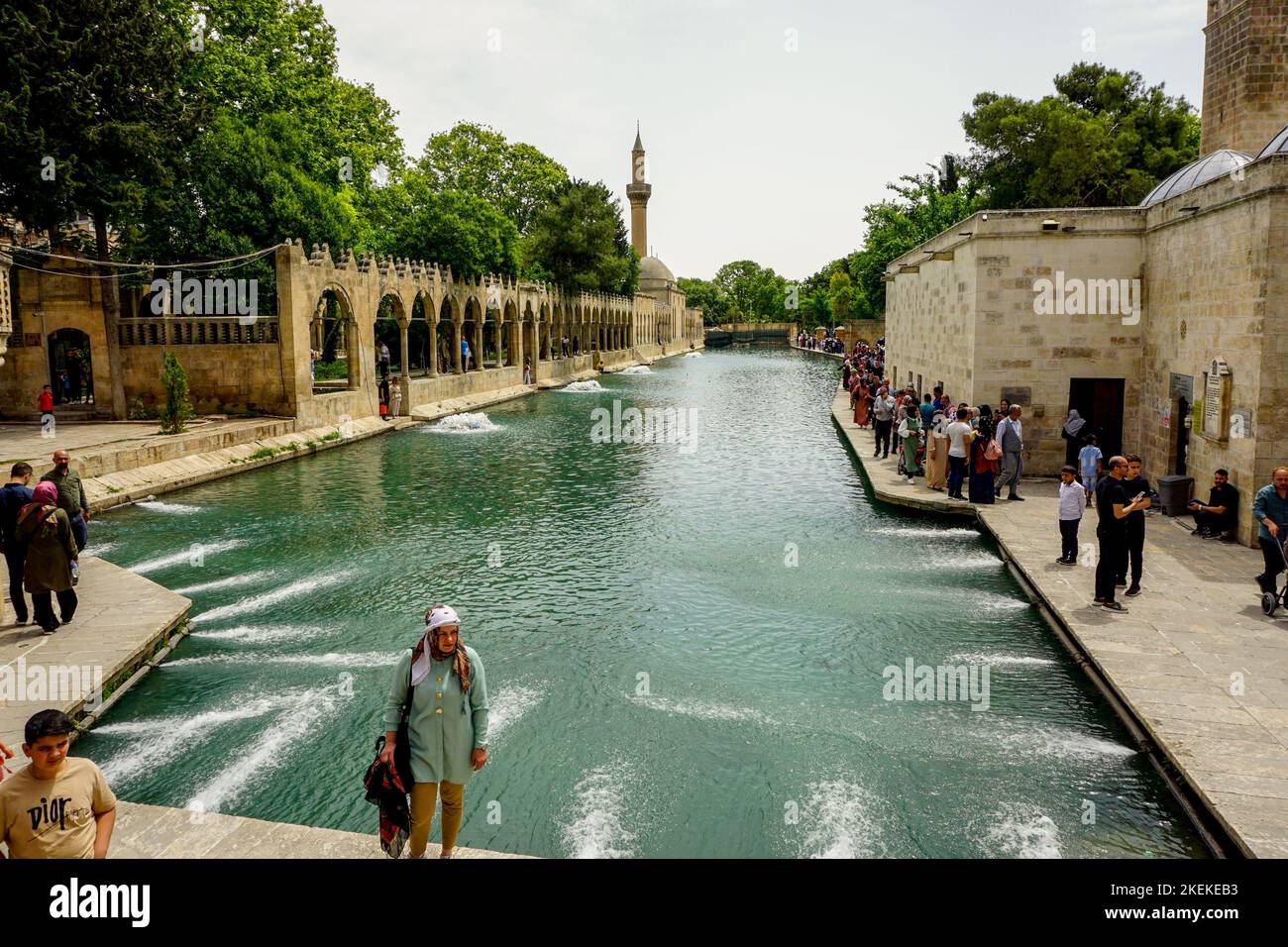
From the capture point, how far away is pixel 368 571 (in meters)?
12.5

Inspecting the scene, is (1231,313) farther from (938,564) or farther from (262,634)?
(262,634)

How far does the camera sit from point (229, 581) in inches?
475

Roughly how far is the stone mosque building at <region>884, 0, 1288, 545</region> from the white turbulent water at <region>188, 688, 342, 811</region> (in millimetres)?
11597

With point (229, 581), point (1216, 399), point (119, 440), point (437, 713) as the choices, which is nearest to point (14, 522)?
point (229, 581)

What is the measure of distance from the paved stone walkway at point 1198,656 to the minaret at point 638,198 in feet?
283

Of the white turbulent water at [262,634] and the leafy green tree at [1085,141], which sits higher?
the leafy green tree at [1085,141]

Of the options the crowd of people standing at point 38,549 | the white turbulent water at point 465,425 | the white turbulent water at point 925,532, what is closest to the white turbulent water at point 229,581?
the crowd of people standing at point 38,549

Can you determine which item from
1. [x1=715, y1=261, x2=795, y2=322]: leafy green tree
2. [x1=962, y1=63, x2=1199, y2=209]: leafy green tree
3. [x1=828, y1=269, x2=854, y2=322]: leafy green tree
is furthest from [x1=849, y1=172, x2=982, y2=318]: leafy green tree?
[x1=715, y1=261, x2=795, y2=322]: leafy green tree

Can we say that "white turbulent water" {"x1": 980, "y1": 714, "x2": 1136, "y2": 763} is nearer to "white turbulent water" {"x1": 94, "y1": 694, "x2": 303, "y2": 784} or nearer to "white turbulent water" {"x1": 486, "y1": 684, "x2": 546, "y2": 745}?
"white turbulent water" {"x1": 486, "y1": 684, "x2": 546, "y2": 745}

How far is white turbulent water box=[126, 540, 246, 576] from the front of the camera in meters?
12.7

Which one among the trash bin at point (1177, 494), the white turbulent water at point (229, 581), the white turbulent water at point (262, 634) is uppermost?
the trash bin at point (1177, 494)

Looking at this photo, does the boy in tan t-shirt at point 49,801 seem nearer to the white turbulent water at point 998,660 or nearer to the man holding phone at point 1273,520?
the white turbulent water at point 998,660

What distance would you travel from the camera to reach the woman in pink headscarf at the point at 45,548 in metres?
8.78
